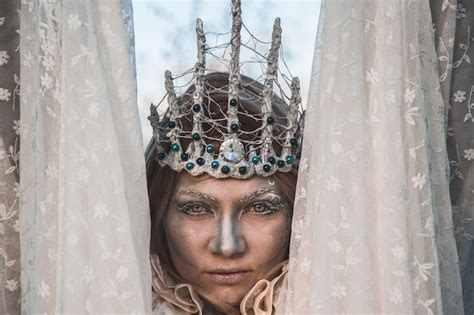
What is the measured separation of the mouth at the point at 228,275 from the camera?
1808 mm

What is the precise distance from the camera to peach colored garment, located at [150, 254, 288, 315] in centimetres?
180

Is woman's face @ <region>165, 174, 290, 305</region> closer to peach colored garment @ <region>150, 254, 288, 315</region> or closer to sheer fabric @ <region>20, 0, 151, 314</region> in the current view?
peach colored garment @ <region>150, 254, 288, 315</region>

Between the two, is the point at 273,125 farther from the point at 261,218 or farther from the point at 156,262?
the point at 156,262

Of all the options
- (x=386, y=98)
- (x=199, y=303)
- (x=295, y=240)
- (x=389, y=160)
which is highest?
(x=386, y=98)

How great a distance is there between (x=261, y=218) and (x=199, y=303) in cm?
21

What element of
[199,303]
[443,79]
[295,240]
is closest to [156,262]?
[199,303]

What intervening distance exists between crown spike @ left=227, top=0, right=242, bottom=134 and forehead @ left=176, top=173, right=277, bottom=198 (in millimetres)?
99

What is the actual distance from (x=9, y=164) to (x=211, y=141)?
415mm

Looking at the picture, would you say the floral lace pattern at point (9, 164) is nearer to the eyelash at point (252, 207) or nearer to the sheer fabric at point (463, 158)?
the eyelash at point (252, 207)

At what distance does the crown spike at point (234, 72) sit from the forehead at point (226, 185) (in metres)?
0.10

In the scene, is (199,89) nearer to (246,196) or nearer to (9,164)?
(246,196)

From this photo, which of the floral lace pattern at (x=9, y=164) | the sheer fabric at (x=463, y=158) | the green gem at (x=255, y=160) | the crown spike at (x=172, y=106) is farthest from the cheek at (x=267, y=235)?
the floral lace pattern at (x=9, y=164)

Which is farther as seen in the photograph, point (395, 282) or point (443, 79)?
point (443, 79)

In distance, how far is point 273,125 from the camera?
6.08 ft
